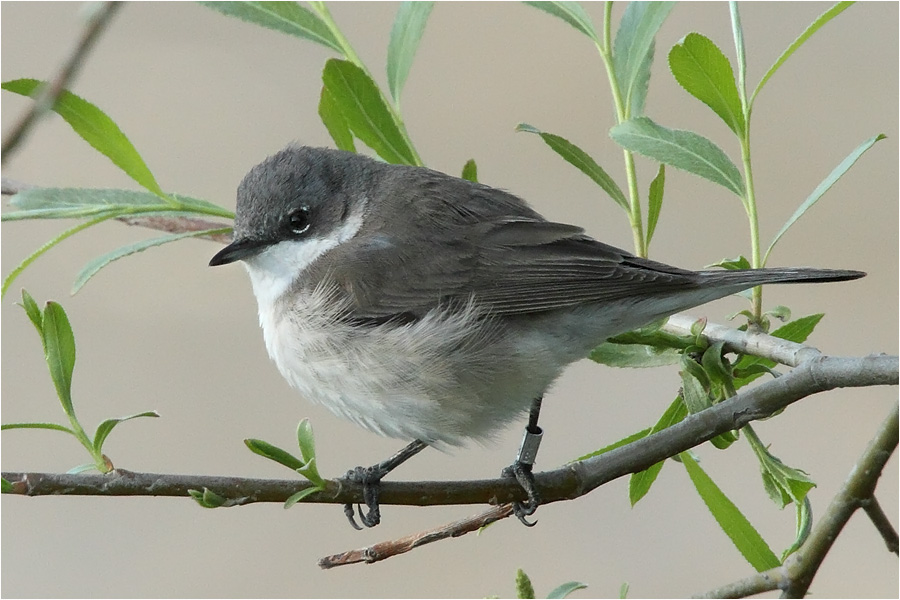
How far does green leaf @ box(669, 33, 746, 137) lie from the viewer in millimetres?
2104

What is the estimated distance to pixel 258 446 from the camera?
1.64 metres

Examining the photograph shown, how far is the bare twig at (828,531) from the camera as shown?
72.9 inches

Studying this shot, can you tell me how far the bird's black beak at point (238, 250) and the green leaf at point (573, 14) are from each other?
3.95 feet

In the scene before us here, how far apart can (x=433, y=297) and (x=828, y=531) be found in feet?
4.67

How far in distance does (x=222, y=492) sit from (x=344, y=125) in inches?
49.7

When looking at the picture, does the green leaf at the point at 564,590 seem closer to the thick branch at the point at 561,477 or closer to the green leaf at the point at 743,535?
the thick branch at the point at 561,477

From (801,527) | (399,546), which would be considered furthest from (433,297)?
(801,527)

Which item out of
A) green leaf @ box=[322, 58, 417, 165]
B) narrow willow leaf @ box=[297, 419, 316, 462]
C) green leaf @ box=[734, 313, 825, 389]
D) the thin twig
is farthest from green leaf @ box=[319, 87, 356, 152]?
the thin twig

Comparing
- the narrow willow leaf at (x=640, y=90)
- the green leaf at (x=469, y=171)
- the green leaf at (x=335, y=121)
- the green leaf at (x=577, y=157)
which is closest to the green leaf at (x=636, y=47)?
the narrow willow leaf at (x=640, y=90)

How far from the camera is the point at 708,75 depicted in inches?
85.4

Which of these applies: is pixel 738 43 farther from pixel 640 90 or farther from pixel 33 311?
pixel 33 311

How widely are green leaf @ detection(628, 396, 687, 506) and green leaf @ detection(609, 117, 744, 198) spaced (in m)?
0.54

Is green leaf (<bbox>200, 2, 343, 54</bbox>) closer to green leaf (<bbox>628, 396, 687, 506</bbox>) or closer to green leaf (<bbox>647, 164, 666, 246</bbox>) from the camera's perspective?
green leaf (<bbox>647, 164, 666, 246</bbox>)

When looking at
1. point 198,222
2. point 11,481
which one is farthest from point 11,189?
point 11,481
